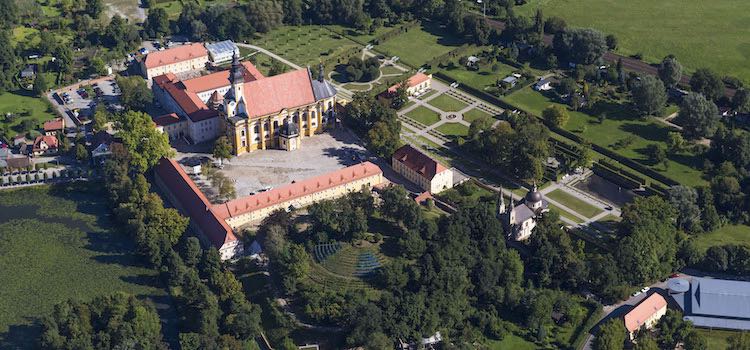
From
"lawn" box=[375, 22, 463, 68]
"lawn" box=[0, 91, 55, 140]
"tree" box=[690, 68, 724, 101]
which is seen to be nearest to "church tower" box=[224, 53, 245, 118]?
"lawn" box=[0, 91, 55, 140]

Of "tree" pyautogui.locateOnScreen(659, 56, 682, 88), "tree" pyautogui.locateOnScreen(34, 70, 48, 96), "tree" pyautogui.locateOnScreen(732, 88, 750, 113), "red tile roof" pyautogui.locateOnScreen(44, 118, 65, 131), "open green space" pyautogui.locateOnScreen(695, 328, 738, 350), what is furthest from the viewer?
"tree" pyautogui.locateOnScreen(659, 56, 682, 88)

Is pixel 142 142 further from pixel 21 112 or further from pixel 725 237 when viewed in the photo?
pixel 725 237

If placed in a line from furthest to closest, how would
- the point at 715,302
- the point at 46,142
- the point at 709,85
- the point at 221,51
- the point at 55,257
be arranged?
1. the point at 221,51
2. the point at 709,85
3. the point at 46,142
4. the point at 55,257
5. the point at 715,302

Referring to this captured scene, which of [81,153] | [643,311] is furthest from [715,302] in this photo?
[81,153]


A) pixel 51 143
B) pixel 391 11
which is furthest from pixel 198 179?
pixel 391 11

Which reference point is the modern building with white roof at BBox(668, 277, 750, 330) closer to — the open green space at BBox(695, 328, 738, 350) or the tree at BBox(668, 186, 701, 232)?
the open green space at BBox(695, 328, 738, 350)

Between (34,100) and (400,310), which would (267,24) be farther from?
(400,310)
